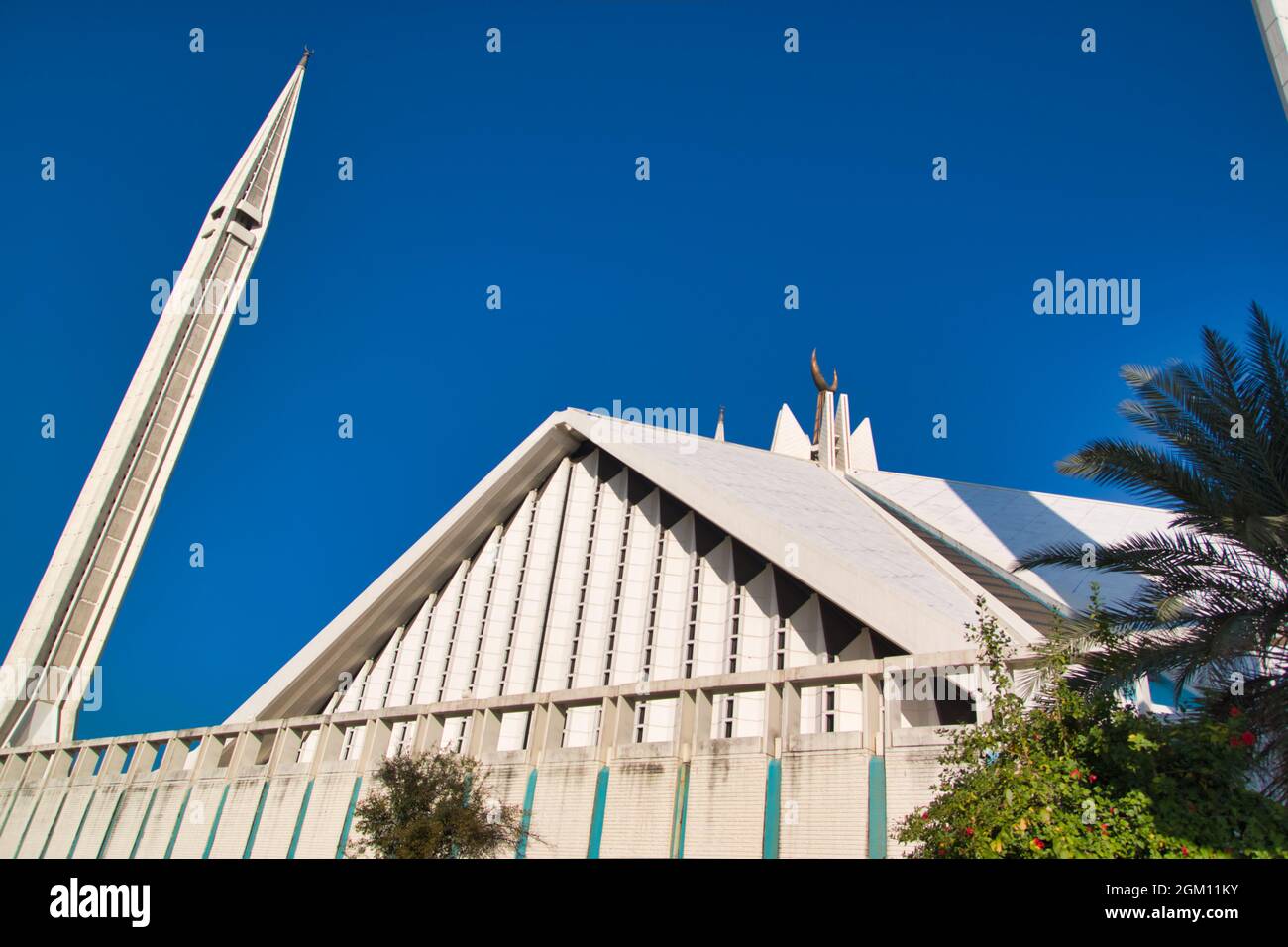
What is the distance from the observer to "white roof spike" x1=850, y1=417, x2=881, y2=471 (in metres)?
38.0

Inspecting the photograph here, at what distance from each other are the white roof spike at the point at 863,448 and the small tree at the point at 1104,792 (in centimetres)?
2832

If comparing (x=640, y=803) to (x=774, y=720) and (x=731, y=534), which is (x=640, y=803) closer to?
(x=774, y=720)

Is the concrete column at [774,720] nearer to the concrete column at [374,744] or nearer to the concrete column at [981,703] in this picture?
the concrete column at [981,703]

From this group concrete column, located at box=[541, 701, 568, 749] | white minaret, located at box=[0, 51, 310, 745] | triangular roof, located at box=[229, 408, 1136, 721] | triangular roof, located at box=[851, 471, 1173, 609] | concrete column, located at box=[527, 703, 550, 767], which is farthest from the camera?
white minaret, located at box=[0, 51, 310, 745]

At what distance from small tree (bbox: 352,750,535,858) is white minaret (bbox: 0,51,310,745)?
51.3ft

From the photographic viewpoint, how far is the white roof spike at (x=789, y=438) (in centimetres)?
3922

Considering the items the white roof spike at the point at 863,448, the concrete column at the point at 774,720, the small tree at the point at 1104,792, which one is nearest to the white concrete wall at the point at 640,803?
the concrete column at the point at 774,720

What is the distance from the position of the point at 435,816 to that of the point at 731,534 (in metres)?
8.16

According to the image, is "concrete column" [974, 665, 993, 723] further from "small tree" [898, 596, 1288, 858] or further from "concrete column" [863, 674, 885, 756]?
"small tree" [898, 596, 1288, 858]

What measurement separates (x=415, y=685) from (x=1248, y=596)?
61.2 feet

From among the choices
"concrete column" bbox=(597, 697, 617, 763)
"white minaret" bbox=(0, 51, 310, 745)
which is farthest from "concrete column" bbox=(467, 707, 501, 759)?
"white minaret" bbox=(0, 51, 310, 745)
